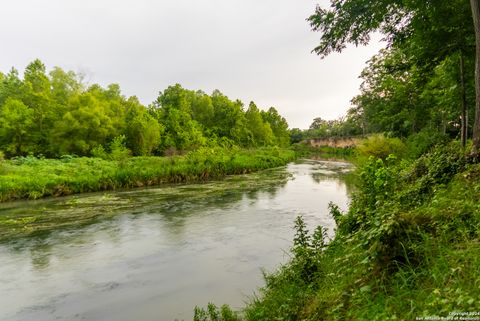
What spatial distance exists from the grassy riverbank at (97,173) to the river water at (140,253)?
6.43 feet

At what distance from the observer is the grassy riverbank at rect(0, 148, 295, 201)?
62.8 ft

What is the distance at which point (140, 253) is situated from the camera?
984 cm

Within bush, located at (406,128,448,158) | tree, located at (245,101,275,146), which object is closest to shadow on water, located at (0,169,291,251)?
bush, located at (406,128,448,158)

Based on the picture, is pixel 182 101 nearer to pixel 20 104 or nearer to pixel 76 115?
pixel 76 115

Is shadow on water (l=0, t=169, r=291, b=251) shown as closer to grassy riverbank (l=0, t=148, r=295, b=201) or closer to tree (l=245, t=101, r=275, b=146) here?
grassy riverbank (l=0, t=148, r=295, b=201)

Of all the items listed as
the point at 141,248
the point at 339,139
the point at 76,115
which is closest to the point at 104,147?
the point at 76,115

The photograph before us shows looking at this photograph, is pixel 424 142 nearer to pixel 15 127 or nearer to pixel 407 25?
pixel 407 25

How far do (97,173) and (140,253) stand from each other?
14251 mm

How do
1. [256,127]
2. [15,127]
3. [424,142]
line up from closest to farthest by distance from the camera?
1. [424,142]
2. [15,127]
3. [256,127]

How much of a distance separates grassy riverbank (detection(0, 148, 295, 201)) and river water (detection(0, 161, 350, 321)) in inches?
77.1

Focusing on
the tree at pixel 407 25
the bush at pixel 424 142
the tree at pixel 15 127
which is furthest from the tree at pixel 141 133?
the tree at pixel 407 25

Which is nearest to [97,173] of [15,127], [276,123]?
[15,127]

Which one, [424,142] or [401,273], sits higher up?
[424,142]

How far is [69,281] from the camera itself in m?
7.97
